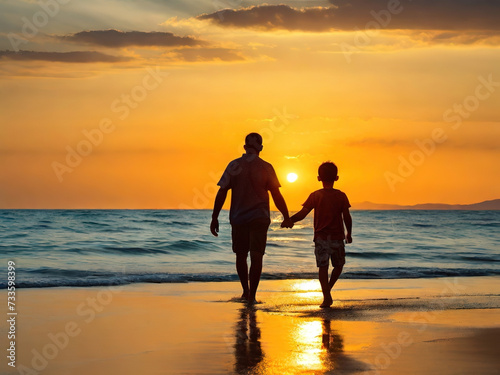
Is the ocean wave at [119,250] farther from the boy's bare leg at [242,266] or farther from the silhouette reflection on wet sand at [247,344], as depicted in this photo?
the silhouette reflection on wet sand at [247,344]

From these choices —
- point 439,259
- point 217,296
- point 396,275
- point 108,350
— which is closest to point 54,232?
point 439,259

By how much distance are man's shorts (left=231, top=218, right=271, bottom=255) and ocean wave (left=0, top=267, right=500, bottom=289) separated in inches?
151

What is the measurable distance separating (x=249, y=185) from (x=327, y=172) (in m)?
0.93

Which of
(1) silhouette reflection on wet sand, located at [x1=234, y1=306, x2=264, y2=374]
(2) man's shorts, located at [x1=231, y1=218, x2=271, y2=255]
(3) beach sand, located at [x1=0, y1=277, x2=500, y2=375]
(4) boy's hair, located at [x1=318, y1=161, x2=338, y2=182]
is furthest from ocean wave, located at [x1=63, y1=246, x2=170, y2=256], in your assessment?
(1) silhouette reflection on wet sand, located at [x1=234, y1=306, x2=264, y2=374]

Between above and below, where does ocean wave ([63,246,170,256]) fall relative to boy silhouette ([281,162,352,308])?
below

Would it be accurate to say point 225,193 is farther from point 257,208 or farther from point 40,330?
point 40,330

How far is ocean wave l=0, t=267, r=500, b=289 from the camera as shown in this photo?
35.4 feet

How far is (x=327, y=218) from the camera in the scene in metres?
7.63

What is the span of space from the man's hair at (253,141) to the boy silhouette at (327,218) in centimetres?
80

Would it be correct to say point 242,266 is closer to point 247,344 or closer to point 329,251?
point 329,251

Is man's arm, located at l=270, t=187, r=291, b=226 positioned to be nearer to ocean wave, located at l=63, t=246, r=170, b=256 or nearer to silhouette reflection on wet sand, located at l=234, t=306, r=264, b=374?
silhouette reflection on wet sand, located at l=234, t=306, r=264, b=374

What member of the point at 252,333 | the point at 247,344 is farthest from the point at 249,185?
the point at 247,344

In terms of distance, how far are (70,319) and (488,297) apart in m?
5.56

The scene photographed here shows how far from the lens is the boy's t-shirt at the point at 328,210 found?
7.62 metres
